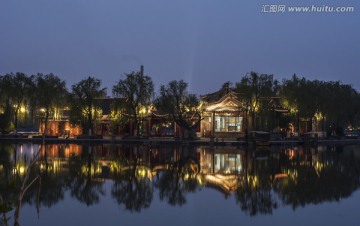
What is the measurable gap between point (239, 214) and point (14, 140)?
1805 inches

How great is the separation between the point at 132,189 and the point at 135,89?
124 feet

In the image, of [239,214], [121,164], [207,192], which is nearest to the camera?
[239,214]

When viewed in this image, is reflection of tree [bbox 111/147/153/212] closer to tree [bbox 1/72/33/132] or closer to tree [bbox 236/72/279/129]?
tree [bbox 236/72/279/129]

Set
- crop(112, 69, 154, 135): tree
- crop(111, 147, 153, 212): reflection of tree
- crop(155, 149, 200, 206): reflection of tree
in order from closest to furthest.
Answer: crop(111, 147, 153, 212): reflection of tree
crop(155, 149, 200, 206): reflection of tree
crop(112, 69, 154, 135): tree

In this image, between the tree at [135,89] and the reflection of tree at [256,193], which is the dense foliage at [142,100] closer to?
the tree at [135,89]

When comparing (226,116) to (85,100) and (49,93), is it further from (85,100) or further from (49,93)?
(49,93)

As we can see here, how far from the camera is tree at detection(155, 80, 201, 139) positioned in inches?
1988

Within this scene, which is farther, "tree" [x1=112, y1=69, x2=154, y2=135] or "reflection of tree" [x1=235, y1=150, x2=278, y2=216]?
"tree" [x1=112, y1=69, x2=154, y2=135]

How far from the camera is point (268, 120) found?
50344 mm

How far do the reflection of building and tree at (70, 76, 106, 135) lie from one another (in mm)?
13389

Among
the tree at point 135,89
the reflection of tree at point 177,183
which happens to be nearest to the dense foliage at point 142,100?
the tree at point 135,89

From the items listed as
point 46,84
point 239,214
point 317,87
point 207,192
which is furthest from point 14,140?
point 239,214

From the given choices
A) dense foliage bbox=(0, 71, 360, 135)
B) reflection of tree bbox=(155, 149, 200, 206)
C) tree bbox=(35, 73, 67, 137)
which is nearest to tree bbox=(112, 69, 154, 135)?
dense foliage bbox=(0, 71, 360, 135)

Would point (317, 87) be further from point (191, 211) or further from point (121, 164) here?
point (191, 211)
